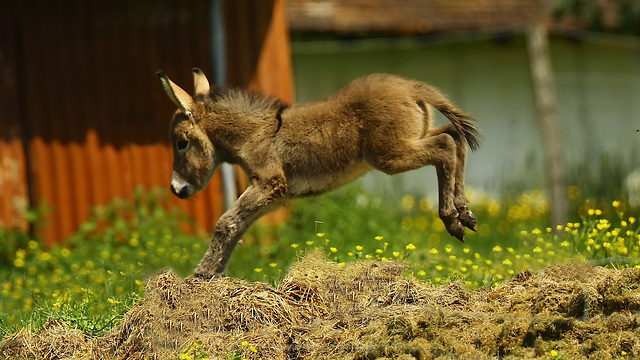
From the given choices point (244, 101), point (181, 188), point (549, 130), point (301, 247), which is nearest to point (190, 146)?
point (181, 188)

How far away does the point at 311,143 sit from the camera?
23.3ft

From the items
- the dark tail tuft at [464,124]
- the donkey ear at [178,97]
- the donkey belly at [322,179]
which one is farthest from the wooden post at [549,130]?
the donkey ear at [178,97]

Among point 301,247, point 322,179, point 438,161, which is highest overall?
point 438,161

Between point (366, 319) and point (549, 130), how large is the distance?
593cm

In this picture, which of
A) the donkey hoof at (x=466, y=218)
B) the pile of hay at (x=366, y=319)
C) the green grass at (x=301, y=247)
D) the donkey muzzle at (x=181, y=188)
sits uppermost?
the donkey hoof at (x=466, y=218)

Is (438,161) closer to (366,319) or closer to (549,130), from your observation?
(366,319)

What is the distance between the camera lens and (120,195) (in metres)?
11.7

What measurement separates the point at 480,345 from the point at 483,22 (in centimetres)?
960

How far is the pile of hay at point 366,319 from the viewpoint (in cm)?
568

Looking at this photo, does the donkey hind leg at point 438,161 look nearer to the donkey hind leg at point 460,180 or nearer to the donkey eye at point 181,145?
the donkey hind leg at point 460,180

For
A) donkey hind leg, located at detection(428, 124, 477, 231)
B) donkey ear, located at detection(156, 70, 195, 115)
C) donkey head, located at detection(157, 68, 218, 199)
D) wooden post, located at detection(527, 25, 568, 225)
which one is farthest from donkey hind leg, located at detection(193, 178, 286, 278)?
wooden post, located at detection(527, 25, 568, 225)

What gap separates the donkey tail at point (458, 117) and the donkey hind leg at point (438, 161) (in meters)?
0.18

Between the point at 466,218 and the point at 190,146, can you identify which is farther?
the point at 190,146

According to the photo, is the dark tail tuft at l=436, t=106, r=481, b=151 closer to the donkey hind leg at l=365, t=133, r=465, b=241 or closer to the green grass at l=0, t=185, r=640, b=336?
the donkey hind leg at l=365, t=133, r=465, b=241
